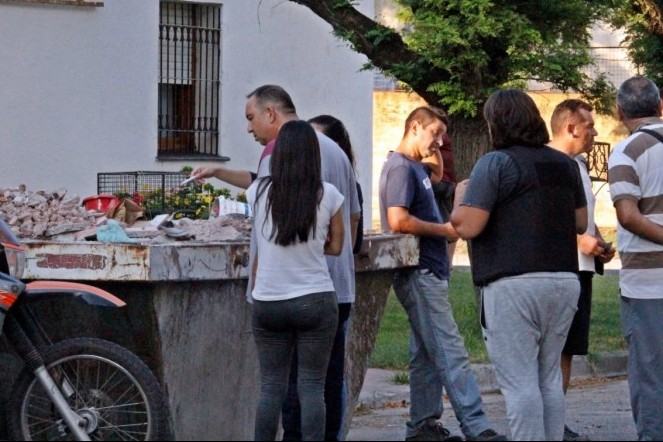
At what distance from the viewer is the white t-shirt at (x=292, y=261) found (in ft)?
17.4

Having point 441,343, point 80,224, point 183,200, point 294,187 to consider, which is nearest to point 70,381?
point 80,224

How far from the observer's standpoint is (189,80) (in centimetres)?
1734

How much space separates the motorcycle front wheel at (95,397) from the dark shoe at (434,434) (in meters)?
1.81

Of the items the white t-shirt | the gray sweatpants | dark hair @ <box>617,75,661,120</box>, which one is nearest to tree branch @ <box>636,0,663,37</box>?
dark hair @ <box>617,75,661,120</box>

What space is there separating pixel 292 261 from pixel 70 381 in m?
1.21

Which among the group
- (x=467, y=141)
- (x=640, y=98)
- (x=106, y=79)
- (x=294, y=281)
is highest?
(x=106, y=79)

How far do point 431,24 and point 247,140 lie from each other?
8013 millimetres

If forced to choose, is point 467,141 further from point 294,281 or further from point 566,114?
point 294,281

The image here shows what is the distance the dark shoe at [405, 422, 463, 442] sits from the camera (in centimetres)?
698

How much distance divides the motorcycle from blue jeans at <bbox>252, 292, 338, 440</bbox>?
1.84ft

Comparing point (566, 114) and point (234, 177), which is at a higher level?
point (566, 114)

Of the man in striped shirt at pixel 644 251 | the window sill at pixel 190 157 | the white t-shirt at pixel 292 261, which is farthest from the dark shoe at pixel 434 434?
the window sill at pixel 190 157

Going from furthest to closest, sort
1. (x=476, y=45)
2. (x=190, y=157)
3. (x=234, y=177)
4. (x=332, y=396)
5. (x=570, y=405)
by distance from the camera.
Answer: (x=190, y=157) → (x=476, y=45) → (x=570, y=405) → (x=234, y=177) → (x=332, y=396)

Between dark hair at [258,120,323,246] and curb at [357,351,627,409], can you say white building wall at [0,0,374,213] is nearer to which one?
curb at [357,351,627,409]
